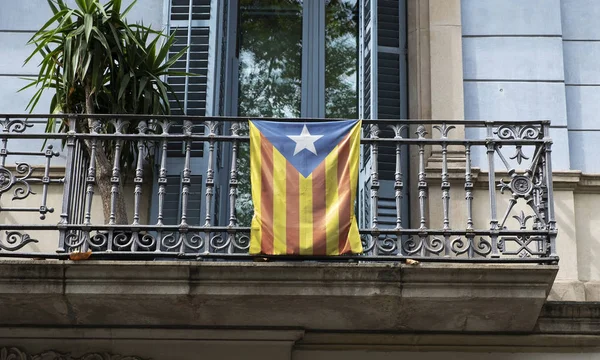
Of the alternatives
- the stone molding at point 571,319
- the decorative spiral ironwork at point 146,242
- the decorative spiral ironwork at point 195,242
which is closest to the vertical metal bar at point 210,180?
the decorative spiral ironwork at point 195,242

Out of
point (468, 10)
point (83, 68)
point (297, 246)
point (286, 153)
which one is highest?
point (468, 10)

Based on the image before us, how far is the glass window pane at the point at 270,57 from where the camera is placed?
35.9ft

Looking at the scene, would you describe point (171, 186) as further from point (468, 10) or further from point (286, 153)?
point (468, 10)

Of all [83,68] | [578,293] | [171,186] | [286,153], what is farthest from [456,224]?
[83,68]

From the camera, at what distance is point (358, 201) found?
1027cm

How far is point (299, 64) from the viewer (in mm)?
11070

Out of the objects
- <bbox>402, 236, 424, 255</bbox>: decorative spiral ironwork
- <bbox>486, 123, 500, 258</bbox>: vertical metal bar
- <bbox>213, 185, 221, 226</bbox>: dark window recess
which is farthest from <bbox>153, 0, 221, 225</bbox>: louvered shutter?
<bbox>486, 123, 500, 258</bbox>: vertical metal bar

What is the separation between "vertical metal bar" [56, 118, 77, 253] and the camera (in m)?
8.81

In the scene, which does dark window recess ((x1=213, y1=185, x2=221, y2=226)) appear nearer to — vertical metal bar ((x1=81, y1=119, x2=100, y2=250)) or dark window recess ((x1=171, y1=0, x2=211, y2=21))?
A: vertical metal bar ((x1=81, y1=119, x2=100, y2=250))

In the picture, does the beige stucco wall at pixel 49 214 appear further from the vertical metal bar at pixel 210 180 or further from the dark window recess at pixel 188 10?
the dark window recess at pixel 188 10

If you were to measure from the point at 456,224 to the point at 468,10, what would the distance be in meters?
2.07

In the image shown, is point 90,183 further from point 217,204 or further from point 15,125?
point 217,204

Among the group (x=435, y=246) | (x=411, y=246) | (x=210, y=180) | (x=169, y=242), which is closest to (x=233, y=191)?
(x=210, y=180)

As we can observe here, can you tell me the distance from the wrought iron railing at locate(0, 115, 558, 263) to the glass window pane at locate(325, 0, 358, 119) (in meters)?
0.78
